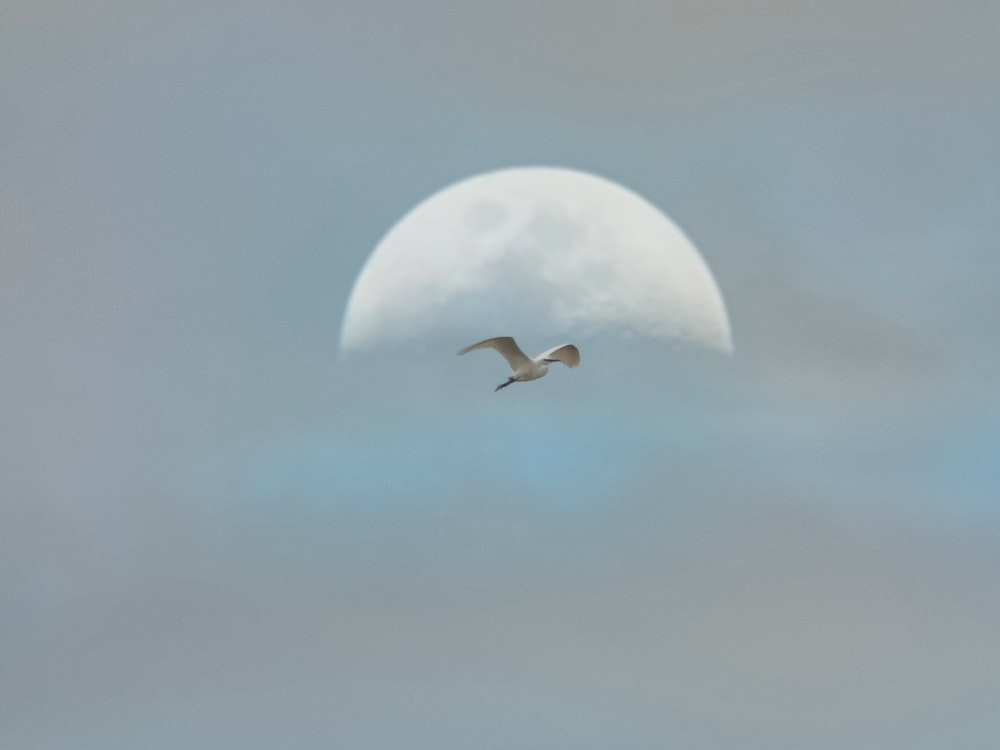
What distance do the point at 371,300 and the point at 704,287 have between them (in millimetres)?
13163

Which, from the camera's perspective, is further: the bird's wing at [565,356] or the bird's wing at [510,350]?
the bird's wing at [565,356]

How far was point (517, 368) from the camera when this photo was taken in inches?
1513

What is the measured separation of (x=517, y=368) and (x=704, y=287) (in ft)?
82.2

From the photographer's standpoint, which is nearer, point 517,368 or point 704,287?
point 517,368

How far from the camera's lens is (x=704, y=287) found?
62.1 metres

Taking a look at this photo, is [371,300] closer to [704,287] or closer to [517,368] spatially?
[704,287]

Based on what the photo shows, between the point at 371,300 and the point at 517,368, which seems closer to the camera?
the point at 517,368

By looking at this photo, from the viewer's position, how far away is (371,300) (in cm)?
6138

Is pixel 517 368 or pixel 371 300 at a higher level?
pixel 371 300

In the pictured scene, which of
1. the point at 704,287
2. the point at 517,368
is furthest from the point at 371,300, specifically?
the point at 517,368

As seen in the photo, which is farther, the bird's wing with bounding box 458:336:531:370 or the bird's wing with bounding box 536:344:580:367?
the bird's wing with bounding box 536:344:580:367

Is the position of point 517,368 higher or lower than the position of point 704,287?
lower
